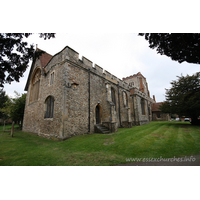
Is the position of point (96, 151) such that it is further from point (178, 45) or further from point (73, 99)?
point (178, 45)

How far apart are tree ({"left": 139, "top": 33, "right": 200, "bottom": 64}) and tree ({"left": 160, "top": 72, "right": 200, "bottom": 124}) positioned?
7.75 meters

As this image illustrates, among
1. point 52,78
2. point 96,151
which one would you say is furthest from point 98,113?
A: point 96,151

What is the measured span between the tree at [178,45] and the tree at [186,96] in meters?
7.75

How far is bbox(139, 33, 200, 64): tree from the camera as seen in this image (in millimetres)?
4828

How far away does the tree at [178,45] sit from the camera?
483 centimetres

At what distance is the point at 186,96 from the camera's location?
38.9 feet

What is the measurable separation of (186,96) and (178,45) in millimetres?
9498

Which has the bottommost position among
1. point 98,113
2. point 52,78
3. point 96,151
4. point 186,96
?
point 96,151

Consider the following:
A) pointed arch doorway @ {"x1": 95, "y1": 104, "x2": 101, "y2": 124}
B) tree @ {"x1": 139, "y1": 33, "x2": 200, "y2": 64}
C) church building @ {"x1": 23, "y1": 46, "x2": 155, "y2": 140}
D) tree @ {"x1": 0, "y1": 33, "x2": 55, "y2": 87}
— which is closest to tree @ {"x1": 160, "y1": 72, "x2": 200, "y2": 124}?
tree @ {"x1": 139, "y1": 33, "x2": 200, "y2": 64}

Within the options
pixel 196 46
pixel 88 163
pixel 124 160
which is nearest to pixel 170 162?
pixel 124 160

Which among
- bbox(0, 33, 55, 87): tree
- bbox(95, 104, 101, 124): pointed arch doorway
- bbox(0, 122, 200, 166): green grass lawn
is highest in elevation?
bbox(0, 33, 55, 87): tree

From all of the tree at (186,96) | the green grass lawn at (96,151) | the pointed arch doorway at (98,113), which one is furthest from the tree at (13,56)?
the tree at (186,96)

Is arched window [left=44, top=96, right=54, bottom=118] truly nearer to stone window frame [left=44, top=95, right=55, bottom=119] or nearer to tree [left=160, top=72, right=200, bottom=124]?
stone window frame [left=44, top=95, right=55, bottom=119]

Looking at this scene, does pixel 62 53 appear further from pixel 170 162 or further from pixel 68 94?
pixel 170 162
